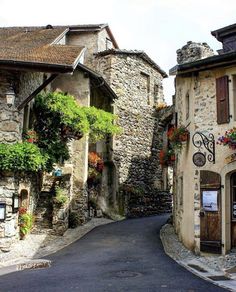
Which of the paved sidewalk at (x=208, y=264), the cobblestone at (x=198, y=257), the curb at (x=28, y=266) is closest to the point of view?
the paved sidewalk at (x=208, y=264)

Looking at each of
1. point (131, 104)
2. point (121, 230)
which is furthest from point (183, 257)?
point (131, 104)

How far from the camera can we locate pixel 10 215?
38.1 ft

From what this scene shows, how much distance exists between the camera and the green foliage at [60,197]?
14086 mm

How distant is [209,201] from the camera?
11.0 m

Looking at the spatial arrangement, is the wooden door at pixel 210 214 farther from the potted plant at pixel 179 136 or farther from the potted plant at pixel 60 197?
the potted plant at pixel 60 197

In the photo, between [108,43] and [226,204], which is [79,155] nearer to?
[226,204]

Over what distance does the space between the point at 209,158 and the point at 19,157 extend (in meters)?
5.28

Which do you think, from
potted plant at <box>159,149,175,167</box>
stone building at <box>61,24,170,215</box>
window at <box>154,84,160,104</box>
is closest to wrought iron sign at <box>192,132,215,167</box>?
potted plant at <box>159,149,175,167</box>

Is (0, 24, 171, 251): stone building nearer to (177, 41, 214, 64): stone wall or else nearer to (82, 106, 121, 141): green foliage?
(82, 106, 121, 141): green foliage

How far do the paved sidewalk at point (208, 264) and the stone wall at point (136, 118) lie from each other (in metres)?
9.16

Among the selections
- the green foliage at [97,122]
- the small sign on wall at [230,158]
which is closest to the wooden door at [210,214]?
the small sign on wall at [230,158]

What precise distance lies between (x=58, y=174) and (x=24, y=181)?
9.08ft

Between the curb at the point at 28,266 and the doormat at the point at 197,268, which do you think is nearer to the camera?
the doormat at the point at 197,268

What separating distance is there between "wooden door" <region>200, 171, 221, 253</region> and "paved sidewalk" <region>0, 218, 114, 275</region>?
4.18 meters
